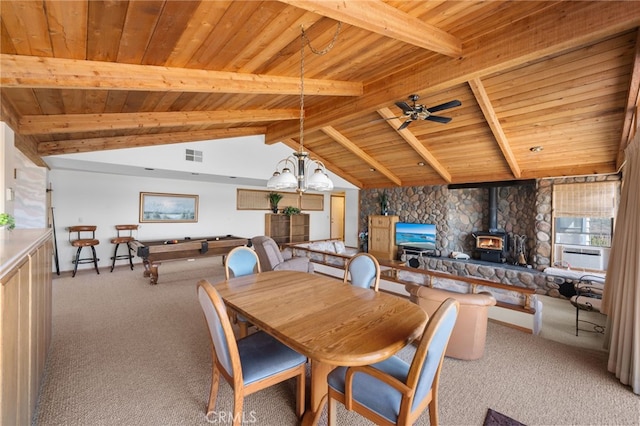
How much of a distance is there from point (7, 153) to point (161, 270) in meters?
4.23

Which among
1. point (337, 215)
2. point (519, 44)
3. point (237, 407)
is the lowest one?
point (237, 407)

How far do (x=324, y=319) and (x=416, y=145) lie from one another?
5.05 metres

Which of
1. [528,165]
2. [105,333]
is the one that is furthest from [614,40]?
[105,333]

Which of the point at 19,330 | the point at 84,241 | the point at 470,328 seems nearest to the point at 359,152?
the point at 470,328

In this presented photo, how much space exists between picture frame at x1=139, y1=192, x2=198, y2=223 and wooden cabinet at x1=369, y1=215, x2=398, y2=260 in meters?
5.42

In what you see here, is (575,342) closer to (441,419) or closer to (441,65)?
(441,419)

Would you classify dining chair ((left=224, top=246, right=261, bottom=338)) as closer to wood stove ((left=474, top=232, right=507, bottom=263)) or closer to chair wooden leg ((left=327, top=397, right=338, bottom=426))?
chair wooden leg ((left=327, top=397, right=338, bottom=426))

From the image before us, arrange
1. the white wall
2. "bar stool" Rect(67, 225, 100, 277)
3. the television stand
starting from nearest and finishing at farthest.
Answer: "bar stool" Rect(67, 225, 100, 277), the white wall, the television stand

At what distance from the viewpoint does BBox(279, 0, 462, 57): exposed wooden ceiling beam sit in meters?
1.85

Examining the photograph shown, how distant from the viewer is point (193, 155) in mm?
5629

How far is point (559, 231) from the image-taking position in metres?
5.95

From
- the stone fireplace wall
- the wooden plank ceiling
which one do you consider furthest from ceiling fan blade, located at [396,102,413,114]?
the stone fireplace wall

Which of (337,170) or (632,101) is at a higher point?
(632,101)

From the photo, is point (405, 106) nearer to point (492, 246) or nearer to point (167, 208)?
point (492, 246)
